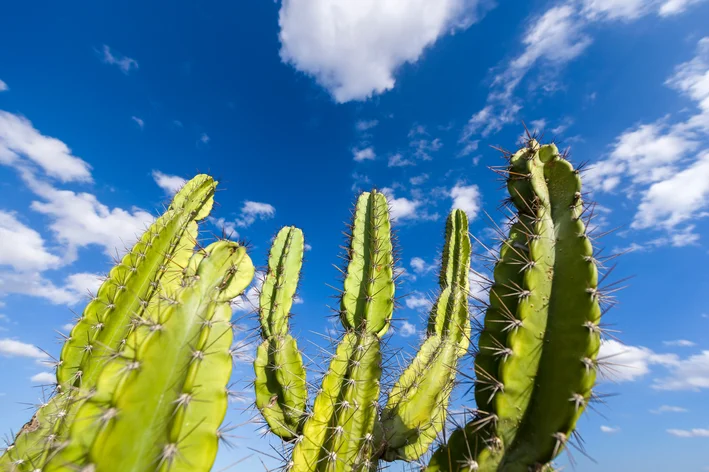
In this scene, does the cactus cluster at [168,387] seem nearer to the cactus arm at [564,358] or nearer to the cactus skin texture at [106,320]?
the cactus skin texture at [106,320]

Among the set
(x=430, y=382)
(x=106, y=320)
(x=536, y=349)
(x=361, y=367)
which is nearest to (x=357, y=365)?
(x=361, y=367)

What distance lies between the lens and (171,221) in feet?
14.0

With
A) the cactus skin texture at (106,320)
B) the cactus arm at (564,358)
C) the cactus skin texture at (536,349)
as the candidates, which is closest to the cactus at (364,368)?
the cactus skin texture at (536,349)

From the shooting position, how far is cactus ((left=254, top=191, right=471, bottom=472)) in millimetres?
3014

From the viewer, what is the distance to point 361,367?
10.7ft

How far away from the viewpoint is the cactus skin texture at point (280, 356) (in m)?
3.95

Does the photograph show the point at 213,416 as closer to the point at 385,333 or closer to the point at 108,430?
the point at 108,430

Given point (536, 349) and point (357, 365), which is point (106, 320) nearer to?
point (357, 365)

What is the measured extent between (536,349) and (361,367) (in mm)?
1549

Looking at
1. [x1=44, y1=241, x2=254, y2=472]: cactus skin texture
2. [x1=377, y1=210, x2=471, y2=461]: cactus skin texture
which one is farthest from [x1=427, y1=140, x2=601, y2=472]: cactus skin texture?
[x1=44, y1=241, x2=254, y2=472]: cactus skin texture

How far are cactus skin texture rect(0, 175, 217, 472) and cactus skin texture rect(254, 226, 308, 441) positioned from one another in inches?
41.0

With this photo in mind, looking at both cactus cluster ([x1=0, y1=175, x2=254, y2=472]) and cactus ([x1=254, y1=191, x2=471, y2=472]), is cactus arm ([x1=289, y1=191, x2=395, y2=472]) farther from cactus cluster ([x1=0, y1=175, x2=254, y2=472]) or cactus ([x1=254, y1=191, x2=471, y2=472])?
cactus cluster ([x1=0, y1=175, x2=254, y2=472])

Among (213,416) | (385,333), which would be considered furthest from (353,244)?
(213,416)

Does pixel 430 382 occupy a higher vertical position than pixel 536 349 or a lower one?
higher
